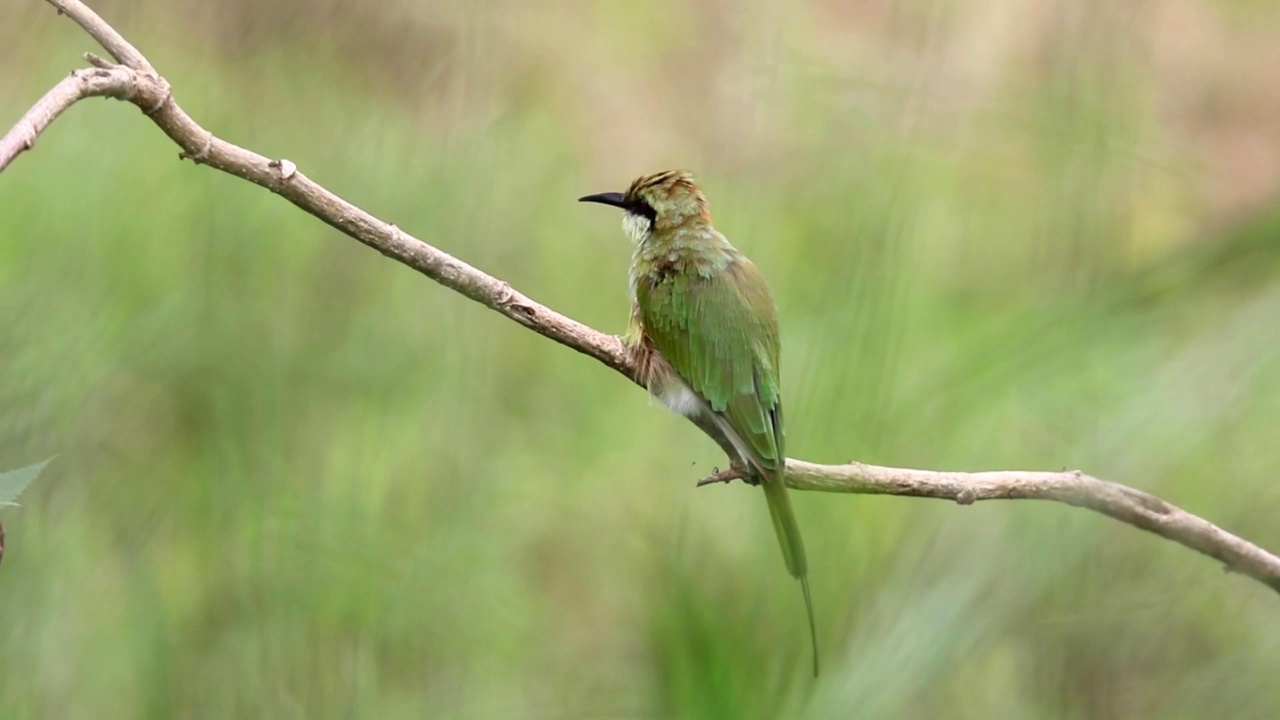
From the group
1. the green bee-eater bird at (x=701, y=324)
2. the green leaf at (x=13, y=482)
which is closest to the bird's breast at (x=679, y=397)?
the green bee-eater bird at (x=701, y=324)

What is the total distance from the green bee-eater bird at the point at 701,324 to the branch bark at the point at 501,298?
1.21ft

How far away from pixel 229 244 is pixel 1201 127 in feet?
9.25

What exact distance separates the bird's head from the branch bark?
0.74 metres

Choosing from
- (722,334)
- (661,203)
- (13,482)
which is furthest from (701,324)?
(13,482)

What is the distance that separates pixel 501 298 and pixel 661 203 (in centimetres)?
102

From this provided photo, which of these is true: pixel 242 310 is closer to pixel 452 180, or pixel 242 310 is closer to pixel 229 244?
pixel 229 244

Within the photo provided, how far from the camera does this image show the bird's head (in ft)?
8.52

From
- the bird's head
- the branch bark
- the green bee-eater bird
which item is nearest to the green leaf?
the branch bark

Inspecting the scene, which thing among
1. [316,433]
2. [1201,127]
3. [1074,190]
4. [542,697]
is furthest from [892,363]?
[1201,127]

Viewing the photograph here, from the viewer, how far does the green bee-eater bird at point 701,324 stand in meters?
2.28

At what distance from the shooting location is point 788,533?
5.83 feet

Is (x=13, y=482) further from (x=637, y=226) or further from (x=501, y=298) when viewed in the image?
(x=637, y=226)

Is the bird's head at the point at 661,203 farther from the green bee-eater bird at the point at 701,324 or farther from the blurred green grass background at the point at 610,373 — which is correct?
the blurred green grass background at the point at 610,373

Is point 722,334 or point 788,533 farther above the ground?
point 722,334
